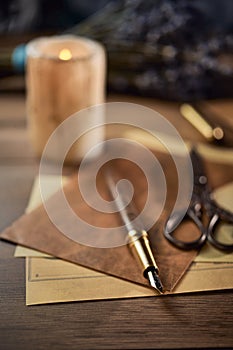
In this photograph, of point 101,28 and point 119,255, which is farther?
point 101,28

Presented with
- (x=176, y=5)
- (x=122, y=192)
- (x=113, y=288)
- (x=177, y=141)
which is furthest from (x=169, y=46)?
(x=113, y=288)

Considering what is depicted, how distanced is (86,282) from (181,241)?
0.30 ft

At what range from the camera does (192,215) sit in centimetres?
50

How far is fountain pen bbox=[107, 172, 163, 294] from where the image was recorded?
423 millimetres

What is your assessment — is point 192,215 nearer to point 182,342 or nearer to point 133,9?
point 182,342

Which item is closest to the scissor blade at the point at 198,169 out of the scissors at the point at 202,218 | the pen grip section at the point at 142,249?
the scissors at the point at 202,218

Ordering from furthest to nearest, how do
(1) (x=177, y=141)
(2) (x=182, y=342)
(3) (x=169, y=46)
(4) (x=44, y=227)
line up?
(3) (x=169, y=46) → (1) (x=177, y=141) → (4) (x=44, y=227) → (2) (x=182, y=342)

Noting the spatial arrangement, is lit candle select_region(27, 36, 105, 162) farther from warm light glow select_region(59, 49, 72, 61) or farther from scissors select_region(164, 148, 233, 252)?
scissors select_region(164, 148, 233, 252)

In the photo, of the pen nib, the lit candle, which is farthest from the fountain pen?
the lit candle

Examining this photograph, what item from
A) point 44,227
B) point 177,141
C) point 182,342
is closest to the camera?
point 182,342

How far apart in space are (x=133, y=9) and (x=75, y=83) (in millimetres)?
222

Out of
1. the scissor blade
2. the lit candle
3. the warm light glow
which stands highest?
the warm light glow

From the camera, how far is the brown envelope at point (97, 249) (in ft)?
1.45

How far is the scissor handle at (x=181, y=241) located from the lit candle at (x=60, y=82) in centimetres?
16
